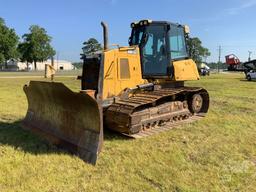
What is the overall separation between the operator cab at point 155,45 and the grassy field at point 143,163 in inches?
63.0

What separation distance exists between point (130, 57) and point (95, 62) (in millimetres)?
869

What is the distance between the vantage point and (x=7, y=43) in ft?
234

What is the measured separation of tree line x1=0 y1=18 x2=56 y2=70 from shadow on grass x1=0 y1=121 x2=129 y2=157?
68.0m

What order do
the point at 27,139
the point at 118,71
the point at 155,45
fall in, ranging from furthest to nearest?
the point at 155,45 < the point at 118,71 < the point at 27,139

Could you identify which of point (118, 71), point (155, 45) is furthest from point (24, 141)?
point (155, 45)

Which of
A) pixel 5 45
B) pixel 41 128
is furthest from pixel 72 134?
pixel 5 45

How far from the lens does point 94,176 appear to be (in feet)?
15.5

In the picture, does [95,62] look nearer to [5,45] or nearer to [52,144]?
[52,144]

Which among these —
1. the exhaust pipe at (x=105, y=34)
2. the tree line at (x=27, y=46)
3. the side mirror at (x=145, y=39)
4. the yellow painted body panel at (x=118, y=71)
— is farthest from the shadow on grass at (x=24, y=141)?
the tree line at (x=27, y=46)

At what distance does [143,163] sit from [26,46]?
82406mm

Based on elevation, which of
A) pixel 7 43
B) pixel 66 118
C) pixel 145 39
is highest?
pixel 7 43

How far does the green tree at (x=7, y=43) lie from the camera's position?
71.2 metres

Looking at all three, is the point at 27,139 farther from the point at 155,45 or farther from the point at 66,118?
the point at 155,45

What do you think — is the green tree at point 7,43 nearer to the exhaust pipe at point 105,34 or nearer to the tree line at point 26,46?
the tree line at point 26,46
